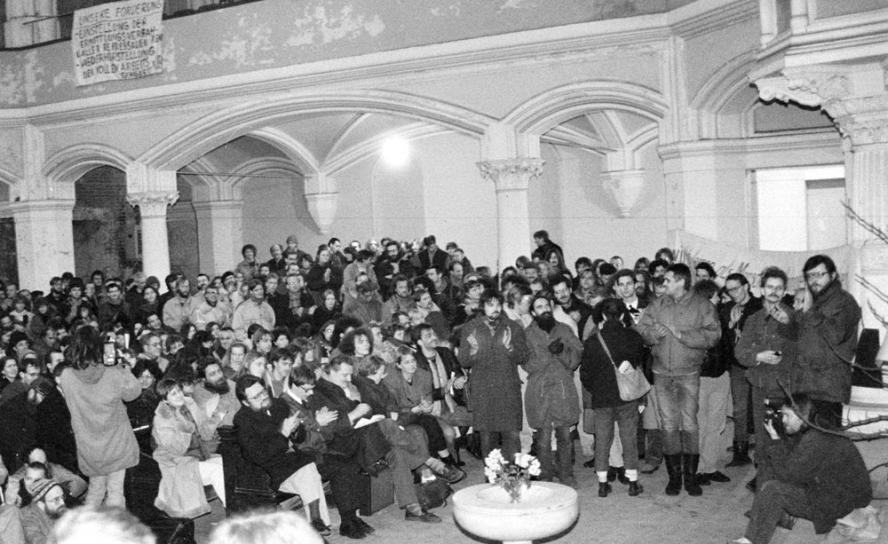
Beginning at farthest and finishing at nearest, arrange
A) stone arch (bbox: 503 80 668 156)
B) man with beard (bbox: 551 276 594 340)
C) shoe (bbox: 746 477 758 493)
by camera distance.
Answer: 1. stone arch (bbox: 503 80 668 156)
2. man with beard (bbox: 551 276 594 340)
3. shoe (bbox: 746 477 758 493)

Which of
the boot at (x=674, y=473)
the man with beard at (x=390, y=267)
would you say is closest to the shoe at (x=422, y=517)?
the boot at (x=674, y=473)

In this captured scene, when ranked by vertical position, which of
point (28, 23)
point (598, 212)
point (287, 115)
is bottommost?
point (598, 212)

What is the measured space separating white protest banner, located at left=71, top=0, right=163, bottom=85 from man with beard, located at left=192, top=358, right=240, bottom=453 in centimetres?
879

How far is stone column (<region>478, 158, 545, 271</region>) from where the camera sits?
43.9 ft

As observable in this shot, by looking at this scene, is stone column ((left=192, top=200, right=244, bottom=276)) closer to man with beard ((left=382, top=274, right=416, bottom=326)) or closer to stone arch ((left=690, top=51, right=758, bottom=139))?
man with beard ((left=382, top=274, right=416, bottom=326))

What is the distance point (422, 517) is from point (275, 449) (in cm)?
120

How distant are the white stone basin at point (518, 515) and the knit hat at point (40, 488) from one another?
2254 millimetres

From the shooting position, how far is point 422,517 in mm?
7750

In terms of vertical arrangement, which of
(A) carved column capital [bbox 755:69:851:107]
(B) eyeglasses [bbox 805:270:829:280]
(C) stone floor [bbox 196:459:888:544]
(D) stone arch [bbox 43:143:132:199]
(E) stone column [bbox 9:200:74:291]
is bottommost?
(C) stone floor [bbox 196:459:888:544]

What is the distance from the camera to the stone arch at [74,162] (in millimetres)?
16469

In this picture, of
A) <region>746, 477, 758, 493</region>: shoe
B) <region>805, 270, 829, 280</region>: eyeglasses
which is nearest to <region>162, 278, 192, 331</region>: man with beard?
<region>746, 477, 758, 493</region>: shoe

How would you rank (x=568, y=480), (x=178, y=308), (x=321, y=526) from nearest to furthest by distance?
(x=321, y=526)
(x=568, y=480)
(x=178, y=308)

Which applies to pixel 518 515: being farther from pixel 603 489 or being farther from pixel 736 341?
pixel 736 341

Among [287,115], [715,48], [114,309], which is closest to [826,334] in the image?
[715,48]
